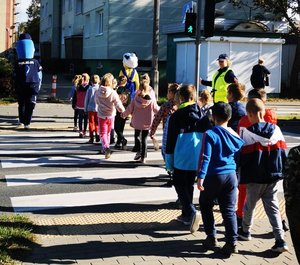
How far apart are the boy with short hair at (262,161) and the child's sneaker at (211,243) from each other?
511 mm

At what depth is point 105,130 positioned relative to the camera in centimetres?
1052

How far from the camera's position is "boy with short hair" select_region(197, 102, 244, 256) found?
5.10 metres

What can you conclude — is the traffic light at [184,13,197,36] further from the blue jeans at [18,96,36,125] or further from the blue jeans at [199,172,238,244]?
the blue jeans at [199,172,238,244]

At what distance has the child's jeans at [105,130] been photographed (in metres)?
10.4

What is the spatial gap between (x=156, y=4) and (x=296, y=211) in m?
17.9

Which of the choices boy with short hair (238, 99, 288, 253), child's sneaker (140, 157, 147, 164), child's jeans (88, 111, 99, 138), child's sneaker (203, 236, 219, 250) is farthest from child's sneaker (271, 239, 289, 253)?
child's jeans (88, 111, 99, 138)

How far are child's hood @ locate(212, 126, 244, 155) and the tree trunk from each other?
25.6 metres

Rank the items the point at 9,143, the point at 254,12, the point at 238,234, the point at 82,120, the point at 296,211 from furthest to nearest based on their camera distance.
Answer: the point at 254,12 → the point at 82,120 → the point at 9,143 → the point at 238,234 → the point at 296,211

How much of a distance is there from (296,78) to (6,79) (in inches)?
692

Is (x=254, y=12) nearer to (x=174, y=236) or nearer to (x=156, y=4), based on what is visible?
(x=156, y=4)

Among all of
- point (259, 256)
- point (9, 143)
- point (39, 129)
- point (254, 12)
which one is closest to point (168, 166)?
point (259, 256)

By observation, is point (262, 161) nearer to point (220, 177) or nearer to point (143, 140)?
point (220, 177)

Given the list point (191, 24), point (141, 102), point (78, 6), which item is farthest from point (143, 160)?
point (78, 6)

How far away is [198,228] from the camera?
5.89 m
